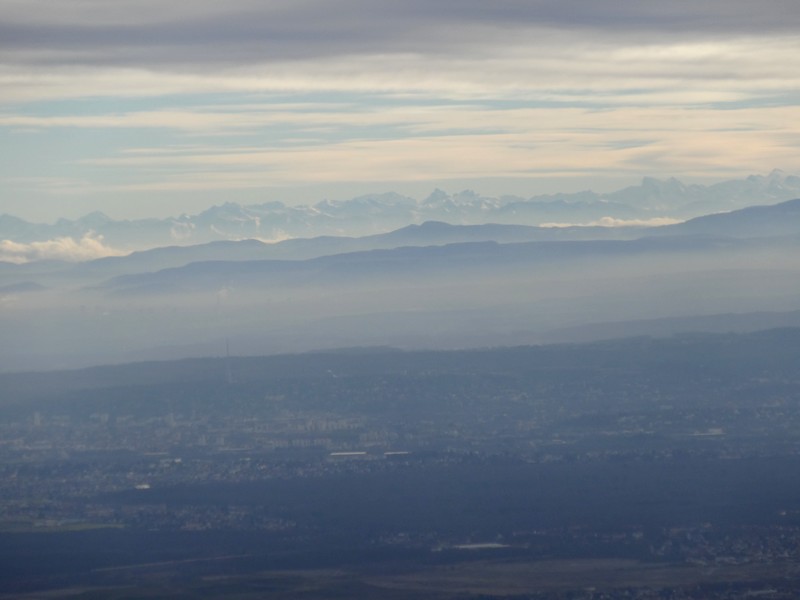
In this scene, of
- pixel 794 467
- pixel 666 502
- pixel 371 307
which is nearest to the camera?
pixel 666 502

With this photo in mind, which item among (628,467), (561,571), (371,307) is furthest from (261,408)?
(371,307)

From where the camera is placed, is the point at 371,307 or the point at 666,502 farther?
the point at 371,307

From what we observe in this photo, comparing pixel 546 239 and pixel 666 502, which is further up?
pixel 546 239

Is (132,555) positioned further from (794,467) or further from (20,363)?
(20,363)

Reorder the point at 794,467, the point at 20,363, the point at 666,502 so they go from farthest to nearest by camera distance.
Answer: the point at 20,363 → the point at 794,467 → the point at 666,502

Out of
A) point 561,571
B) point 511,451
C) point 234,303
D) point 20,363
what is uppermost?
point 234,303

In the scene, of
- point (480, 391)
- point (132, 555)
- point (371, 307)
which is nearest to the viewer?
point (132, 555)

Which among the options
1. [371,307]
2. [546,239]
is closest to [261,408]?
[371,307]

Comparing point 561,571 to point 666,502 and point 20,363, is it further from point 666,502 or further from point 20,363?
point 20,363

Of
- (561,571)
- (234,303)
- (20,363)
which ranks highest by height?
(234,303)
